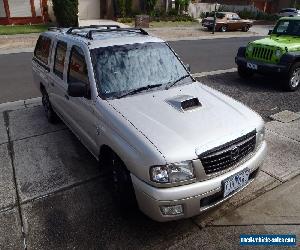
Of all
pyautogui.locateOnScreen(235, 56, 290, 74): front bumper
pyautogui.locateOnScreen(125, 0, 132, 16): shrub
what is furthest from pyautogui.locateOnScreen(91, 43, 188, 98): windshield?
pyautogui.locateOnScreen(125, 0, 132, 16): shrub

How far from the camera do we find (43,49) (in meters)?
5.84

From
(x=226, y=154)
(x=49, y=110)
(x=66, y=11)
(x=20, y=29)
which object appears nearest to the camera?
(x=226, y=154)

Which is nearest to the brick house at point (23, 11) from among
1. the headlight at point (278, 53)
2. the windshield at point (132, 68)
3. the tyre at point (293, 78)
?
the headlight at point (278, 53)

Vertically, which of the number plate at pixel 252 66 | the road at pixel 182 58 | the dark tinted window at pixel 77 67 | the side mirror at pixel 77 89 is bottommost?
the road at pixel 182 58

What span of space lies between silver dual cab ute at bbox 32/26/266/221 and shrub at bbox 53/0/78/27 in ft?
56.1

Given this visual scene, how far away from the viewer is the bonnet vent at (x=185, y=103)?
3595 mm

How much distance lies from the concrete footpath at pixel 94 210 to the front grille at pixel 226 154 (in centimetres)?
84

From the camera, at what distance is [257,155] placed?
3.57 metres

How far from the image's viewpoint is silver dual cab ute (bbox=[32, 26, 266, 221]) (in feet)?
9.70

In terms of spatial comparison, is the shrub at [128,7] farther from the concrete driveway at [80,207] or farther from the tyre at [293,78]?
the concrete driveway at [80,207]

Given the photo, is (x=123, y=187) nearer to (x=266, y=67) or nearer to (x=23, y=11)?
(x=266, y=67)

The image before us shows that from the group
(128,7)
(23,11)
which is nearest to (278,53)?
(23,11)

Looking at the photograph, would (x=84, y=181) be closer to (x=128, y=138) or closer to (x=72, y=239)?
(x=72, y=239)

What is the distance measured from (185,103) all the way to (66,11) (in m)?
19.2
